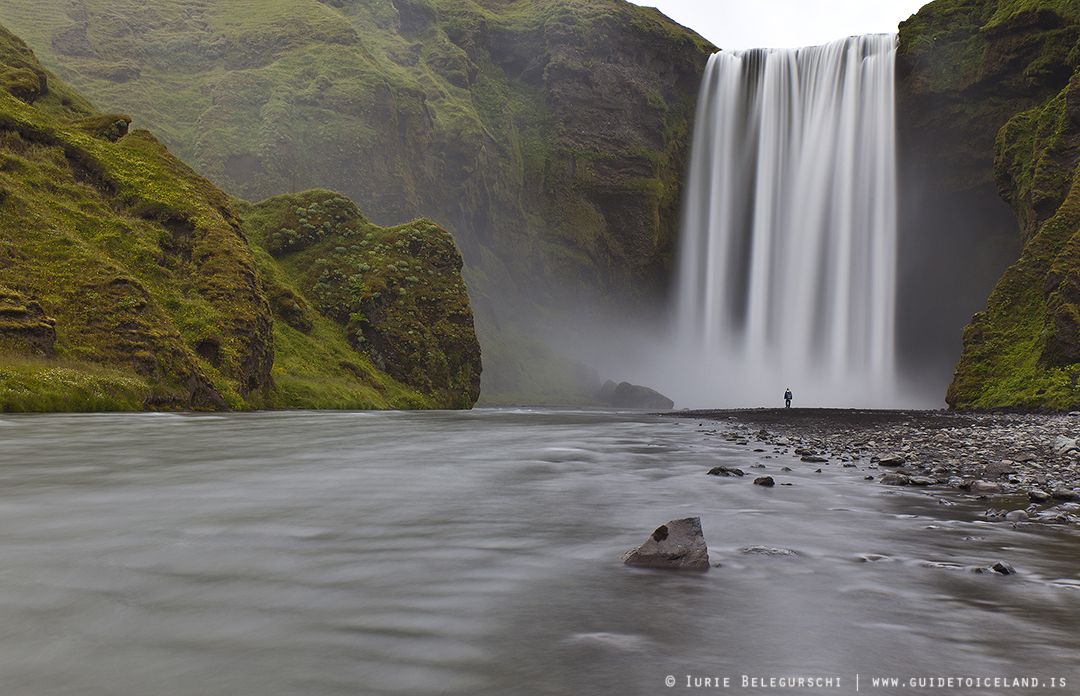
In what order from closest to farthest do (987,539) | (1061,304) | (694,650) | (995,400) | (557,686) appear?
Result: (557,686) < (694,650) < (987,539) < (1061,304) < (995,400)

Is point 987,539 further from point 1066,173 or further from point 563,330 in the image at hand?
point 563,330

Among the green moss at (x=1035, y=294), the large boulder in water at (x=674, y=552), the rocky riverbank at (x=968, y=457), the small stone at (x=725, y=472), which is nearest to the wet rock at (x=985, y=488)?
the rocky riverbank at (x=968, y=457)

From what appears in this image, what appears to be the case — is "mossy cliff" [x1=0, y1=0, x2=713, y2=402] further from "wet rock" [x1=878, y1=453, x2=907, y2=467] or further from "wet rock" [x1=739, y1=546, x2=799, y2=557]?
"wet rock" [x1=739, y1=546, x2=799, y2=557]

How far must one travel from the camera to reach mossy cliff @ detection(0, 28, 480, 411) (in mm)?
23562

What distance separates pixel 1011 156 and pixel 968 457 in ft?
162

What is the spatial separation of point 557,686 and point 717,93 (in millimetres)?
104421

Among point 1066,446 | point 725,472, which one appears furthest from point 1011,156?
point 725,472

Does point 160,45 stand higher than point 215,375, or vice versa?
point 160,45

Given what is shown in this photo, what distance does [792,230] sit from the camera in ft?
267

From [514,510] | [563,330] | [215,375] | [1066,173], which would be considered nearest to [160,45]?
[563,330]

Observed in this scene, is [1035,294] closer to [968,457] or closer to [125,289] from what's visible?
[968,457]

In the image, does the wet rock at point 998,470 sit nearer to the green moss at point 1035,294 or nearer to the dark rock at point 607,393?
the green moss at point 1035,294

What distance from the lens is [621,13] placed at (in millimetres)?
112125

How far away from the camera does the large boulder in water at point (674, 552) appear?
5.91m
